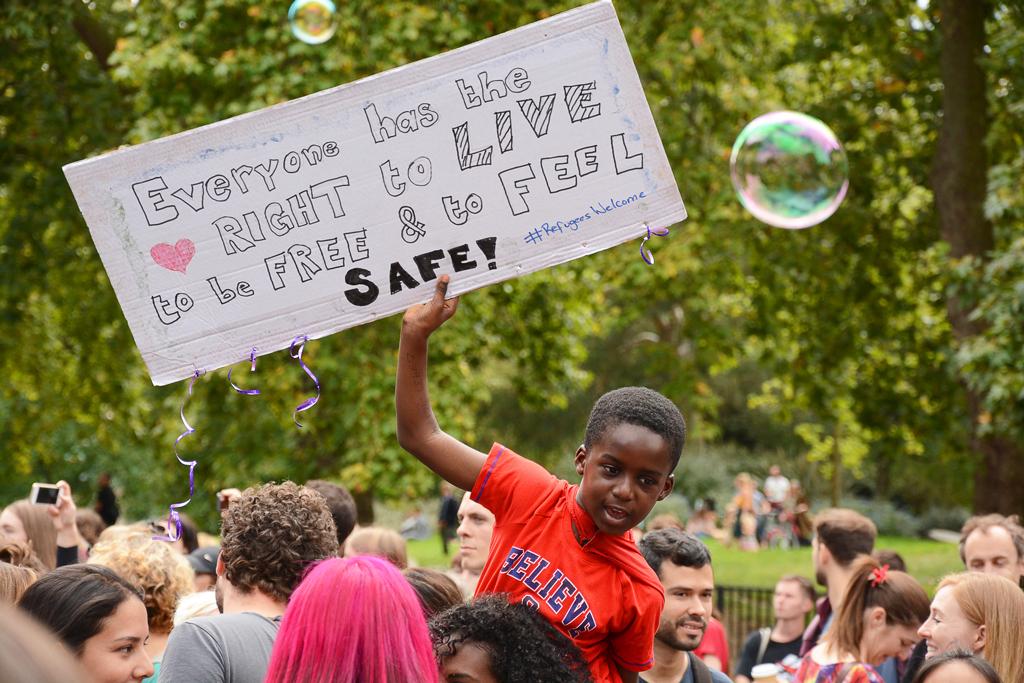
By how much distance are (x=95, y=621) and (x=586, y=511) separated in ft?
4.43

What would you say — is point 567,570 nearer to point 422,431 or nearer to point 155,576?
point 422,431

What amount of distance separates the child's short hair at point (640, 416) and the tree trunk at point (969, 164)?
32.9 feet

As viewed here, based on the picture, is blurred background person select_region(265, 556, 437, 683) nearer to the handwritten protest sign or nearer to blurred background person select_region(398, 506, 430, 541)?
the handwritten protest sign

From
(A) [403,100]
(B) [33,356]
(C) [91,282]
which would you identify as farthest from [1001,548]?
(B) [33,356]

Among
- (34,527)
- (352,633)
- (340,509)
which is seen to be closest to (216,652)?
(352,633)

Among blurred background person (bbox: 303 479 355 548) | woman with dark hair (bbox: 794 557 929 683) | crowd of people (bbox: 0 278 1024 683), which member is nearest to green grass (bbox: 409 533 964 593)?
woman with dark hair (bbox: 794 557 929 683)

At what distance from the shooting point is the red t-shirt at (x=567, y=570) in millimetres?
3242

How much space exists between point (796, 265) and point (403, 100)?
35.5 ft

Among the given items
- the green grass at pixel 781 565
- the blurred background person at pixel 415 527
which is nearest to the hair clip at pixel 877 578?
the green grass at pixel 781 565

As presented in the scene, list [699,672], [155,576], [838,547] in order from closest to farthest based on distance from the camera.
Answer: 1. [155,576]
2. [699,672]
3. [838,547]

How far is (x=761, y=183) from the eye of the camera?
296 inches

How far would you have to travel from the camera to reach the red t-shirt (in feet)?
10.6

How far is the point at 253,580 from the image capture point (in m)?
3.64

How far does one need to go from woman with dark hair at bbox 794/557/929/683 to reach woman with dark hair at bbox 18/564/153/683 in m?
2.95
